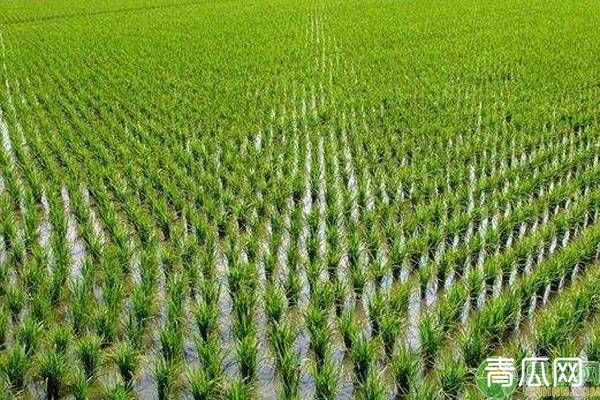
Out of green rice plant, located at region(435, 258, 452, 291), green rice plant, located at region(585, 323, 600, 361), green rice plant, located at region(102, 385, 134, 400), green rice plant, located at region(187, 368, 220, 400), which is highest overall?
green rice plant, located at region(102, 385, 134, 400)

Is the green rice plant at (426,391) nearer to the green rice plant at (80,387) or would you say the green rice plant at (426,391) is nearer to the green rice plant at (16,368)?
the green rice plant at (80,387)

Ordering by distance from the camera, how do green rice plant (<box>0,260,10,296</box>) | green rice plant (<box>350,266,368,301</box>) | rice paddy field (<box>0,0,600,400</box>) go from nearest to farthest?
rice paddy field (<box>0,0,600,400</box>)
green rice plant (<box>350,266,368,301</box>)
green rice plant (<box>0,260,10,296</box>)

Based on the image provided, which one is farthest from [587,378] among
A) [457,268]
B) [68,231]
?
[68,231]

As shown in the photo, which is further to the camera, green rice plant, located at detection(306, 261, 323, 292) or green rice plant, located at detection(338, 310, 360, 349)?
green rice plant, located at detection(306, 261, 323, 292)

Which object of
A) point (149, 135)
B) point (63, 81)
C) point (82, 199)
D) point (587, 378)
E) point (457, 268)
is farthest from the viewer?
point (63, 81)

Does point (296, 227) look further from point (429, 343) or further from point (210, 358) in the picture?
point (210, 358)

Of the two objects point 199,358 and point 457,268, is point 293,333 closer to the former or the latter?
point 199,358

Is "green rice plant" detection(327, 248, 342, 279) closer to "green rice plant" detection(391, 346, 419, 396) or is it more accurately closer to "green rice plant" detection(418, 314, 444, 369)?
"green rice plant" detection(418, 314, 444, 369)

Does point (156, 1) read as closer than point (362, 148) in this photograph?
No

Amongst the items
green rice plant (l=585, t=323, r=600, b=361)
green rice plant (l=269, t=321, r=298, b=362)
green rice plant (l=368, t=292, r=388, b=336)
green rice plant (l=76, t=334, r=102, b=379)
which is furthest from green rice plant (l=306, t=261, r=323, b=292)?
green rice plant (l=585, t=323, r=600, b=361)
